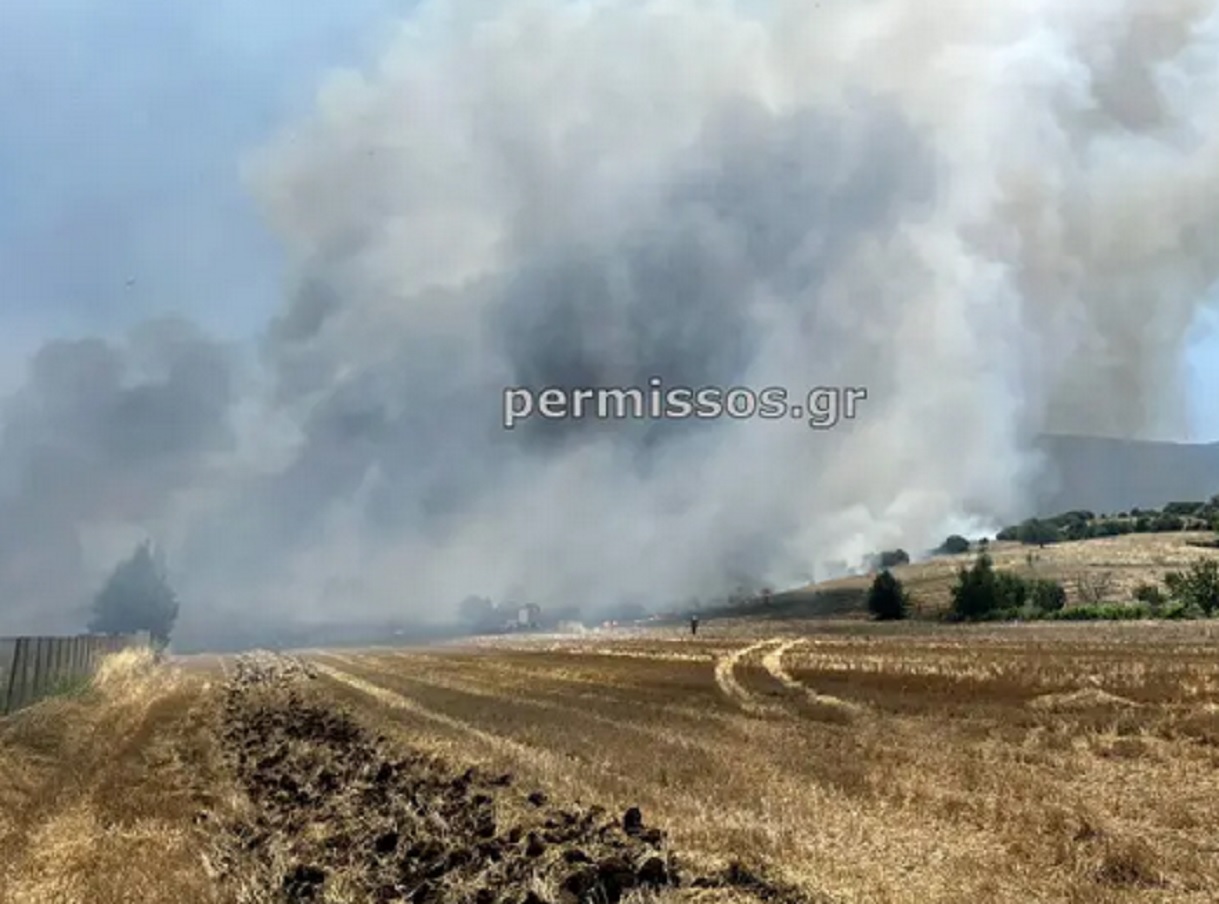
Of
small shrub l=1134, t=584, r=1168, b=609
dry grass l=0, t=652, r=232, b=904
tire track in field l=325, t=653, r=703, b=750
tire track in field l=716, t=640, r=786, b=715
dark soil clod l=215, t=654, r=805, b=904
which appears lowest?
dry grass l=0, t=652, r=232, b=904

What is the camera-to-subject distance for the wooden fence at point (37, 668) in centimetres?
4356

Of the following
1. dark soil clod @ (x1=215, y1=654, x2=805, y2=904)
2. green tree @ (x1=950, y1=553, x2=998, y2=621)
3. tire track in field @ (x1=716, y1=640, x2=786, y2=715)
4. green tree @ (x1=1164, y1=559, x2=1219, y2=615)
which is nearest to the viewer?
dark soil clod @ (x1=215, y1=654, x2=805, y2=904)

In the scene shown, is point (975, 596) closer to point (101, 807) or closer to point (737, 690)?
point (737, 690)

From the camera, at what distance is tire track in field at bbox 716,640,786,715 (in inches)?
1459

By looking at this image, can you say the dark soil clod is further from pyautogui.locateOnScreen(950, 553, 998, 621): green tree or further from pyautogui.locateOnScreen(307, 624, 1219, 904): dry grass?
pyautogui.locateOnScreen(950, 553, 998, 621): green tree

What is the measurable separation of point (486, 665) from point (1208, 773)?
6320 centimetres

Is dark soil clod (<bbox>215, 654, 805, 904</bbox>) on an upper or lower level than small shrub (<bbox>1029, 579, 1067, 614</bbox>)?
lower

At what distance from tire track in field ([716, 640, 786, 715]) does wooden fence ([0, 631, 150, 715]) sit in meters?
26.2

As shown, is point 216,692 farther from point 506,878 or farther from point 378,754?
point 506,878

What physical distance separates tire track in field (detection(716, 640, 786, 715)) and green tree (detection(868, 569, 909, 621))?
110 metres

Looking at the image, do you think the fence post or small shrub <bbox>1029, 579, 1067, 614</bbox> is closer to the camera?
the fence post

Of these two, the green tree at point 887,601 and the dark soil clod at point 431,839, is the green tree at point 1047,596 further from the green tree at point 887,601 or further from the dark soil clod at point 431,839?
the dark soil clod at point 431,839

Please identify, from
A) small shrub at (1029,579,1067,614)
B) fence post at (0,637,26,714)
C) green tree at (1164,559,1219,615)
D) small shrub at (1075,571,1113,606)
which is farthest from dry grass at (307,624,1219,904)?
small shrub at (1075,571,1113,606)

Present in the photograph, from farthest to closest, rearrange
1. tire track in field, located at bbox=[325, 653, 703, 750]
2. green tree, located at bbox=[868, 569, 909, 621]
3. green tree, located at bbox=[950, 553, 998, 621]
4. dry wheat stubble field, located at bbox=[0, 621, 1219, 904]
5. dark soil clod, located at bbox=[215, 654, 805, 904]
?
1. green tree, located at bbox=[868, 569, 909, 621]
2. green tree, located at bbox=[950, 553, 998, 621]
3. tire track in field, located at bbox=[325, 653, 703, 750]
4. dry wheat stubble field, located at bbox=[0, 621, 1219, 904]
5. dark soil clod, located at bbox=[215, 654, 805, 904]
